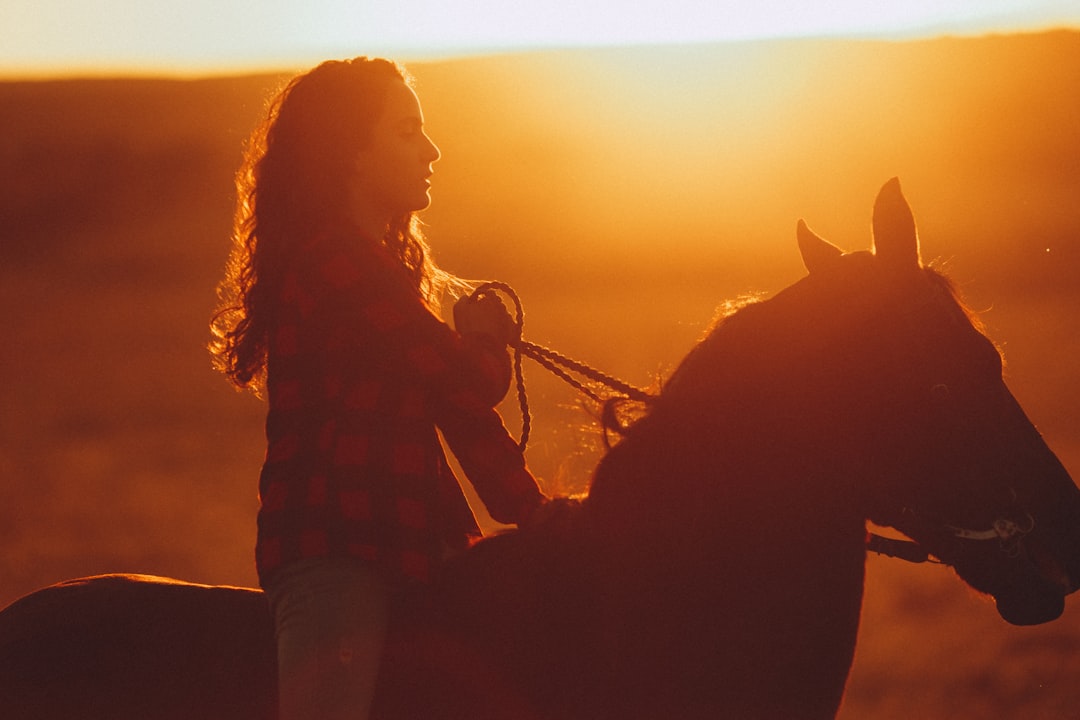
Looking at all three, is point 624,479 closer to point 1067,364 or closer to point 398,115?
point 398,115

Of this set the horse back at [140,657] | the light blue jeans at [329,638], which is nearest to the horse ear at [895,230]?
the light blue jeans at [329,638]

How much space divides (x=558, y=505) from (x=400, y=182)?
0.94m

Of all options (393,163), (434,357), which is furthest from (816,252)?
(393,163)

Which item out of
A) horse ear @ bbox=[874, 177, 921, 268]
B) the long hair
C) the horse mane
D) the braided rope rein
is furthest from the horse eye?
the long hair

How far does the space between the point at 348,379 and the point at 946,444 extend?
142 cm

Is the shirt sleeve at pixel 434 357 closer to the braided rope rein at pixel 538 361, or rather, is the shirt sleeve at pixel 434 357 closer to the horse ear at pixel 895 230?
the braided rope rein at pixel 538 361

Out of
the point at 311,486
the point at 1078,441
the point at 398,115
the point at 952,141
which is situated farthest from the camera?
the point at 952,141

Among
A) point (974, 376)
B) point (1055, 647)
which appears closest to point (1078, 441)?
point (1055, 647)

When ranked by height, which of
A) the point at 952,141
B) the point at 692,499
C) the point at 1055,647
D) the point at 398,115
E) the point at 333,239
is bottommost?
the point at 1055,647

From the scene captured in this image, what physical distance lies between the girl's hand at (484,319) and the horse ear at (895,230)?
0.97 m

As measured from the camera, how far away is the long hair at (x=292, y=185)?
11.5 feet

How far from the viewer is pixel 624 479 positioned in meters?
3.40

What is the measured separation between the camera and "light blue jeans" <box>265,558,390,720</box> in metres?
3.05

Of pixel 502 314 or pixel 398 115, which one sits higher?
pixel 398 115
